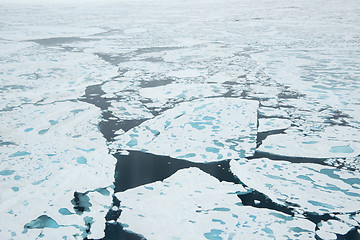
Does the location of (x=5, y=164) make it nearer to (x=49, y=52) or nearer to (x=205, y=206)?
(x=205, y=206)

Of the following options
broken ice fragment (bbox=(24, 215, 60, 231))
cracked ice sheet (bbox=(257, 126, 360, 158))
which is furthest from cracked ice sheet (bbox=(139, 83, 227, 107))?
broken ice fragment (bbox=(24, 215, 60, 231))

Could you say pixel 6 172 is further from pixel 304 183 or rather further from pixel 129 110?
pixel 304 183

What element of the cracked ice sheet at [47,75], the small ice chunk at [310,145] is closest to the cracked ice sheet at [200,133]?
the small ice chunk at [310,145]

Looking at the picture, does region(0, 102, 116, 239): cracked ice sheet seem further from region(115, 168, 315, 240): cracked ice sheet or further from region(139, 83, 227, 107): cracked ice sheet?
region(139, 83, 227, 107): cracked ice sheet

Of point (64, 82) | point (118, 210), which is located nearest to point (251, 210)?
point (118, 210)

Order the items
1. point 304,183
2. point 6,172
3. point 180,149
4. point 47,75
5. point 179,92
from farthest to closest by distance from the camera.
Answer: point 47,75
point 179,92
point 180,149
point 6,172
point 304,183

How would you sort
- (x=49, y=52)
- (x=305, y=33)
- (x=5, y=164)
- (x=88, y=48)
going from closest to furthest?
(x=5, y=164)
(x=49, y=52)
(x=88, y=48)
(x=305, y=33)

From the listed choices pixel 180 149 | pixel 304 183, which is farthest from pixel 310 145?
pixel 180 149
